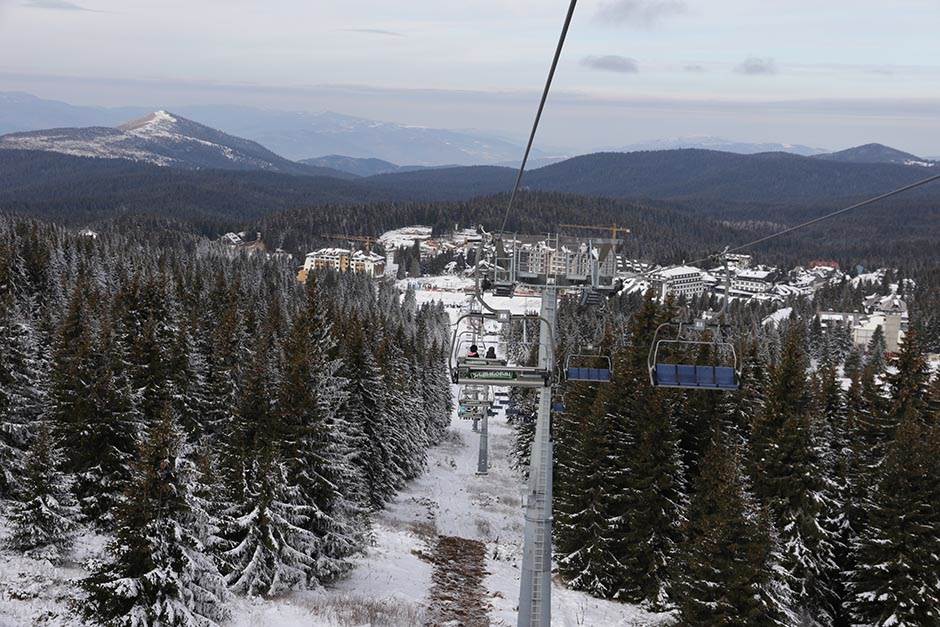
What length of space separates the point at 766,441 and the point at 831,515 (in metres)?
3.25

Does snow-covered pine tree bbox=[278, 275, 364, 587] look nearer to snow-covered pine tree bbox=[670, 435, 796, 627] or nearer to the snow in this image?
snow-covered pine tree bbox=[670, 435, 796, 627]

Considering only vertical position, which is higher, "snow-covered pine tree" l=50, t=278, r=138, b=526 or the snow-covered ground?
"snow-covered pine tree" l=50, t=278, r=138, b=526

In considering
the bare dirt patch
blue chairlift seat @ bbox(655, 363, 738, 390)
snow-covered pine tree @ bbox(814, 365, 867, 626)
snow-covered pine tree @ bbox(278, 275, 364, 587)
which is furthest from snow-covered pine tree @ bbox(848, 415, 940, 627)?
snow-covered pine tree @ bbox(278, 275, 364, 587)

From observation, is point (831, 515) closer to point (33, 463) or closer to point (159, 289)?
point (33, 463)

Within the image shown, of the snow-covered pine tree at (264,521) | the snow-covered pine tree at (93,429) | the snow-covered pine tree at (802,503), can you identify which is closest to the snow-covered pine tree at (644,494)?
the snow-covered pine tree at (802,503)

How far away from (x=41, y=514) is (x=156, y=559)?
6.55 m

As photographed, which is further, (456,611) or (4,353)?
(4,353)

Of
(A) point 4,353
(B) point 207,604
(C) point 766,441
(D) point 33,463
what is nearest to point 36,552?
(D) point 33,463

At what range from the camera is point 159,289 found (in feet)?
149

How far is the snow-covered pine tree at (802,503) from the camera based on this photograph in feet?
84.7

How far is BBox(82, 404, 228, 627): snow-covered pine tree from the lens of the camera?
17375 mm

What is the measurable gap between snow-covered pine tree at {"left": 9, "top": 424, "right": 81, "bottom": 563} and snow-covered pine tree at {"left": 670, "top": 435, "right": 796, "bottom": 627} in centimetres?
1765

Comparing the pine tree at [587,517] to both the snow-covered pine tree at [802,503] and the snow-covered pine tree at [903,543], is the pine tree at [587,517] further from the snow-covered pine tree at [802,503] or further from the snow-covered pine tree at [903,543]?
the snow-covered pine tree at [903,543]

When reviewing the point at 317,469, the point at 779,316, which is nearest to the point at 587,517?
the point at 317,469
